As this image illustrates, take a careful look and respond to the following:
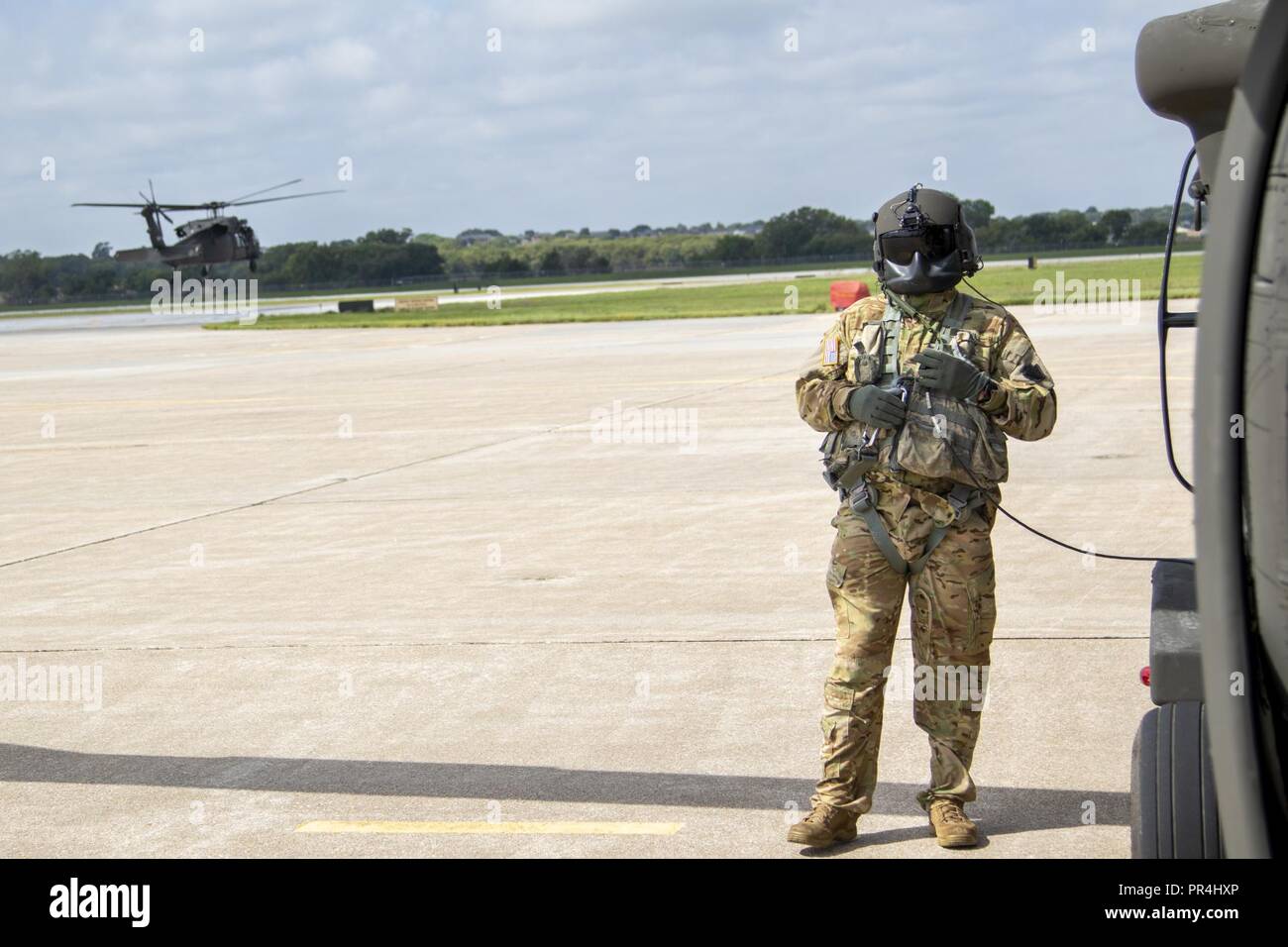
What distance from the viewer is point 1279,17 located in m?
2.34

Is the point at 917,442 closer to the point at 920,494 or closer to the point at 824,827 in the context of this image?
the point at 920,494

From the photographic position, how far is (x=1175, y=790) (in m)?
3.89

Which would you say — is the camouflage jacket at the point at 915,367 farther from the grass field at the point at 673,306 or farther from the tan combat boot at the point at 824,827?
the grass field at the point at 673,306

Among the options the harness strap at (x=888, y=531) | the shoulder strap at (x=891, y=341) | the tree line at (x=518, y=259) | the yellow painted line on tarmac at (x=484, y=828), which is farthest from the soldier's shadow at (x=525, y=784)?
the tree line at (x=518, y=259)

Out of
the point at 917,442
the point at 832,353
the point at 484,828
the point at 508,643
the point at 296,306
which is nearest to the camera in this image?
the point at 917,442

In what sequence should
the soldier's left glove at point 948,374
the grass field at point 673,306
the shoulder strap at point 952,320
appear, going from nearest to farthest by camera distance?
1. the soldier's left glove at point 948,374
2. the shoulder strap at point 952,320
3. the grass field at point 673,306

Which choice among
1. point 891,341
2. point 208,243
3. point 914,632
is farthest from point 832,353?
point 208,243

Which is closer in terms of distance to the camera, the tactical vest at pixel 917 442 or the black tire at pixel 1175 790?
the black tire at pixel 1175 790

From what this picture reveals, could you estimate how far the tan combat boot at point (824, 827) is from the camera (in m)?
5.18

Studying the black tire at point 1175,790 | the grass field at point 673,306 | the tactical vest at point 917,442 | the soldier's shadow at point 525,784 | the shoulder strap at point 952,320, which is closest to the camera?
the black tire at point 1175,790

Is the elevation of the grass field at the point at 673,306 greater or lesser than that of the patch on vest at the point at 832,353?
greater

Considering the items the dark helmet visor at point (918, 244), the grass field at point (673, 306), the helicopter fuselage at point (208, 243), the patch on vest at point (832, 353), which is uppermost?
the helicopter fuselage at point (208, 243)

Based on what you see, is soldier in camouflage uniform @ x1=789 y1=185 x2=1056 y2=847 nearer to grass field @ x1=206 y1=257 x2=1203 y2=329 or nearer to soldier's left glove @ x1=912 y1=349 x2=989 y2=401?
soldier's left glove @ x1=912 y1=349 x2=989 y2=401

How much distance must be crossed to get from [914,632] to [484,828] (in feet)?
5.49
